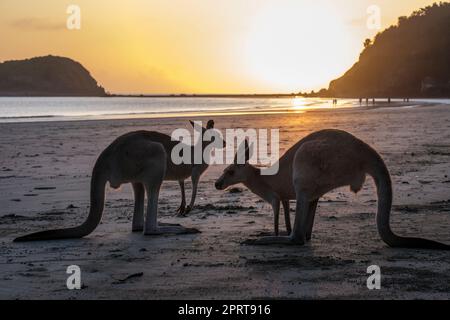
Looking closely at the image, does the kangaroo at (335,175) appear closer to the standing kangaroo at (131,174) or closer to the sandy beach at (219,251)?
the sandy beach at (219,251)

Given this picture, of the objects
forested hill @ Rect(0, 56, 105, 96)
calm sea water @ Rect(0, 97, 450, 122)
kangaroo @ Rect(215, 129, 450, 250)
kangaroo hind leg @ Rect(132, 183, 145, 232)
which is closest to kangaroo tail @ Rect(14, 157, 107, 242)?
kangaroo hind leg @ Rect(132, 183, 145, 232)

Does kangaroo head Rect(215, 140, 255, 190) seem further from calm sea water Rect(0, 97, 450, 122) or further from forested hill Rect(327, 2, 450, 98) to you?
forested hill Rect(327, 2, 450, 98)

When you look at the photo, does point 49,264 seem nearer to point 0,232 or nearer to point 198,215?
point 0,232

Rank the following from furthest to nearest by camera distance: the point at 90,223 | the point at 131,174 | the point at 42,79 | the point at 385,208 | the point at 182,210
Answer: the point at 42,79
the point at 182,210
the point at 131,174
the point at 90,223
the point at 385,208

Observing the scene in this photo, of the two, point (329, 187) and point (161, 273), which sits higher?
point (329, 187)

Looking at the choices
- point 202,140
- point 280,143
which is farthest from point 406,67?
point 202,140

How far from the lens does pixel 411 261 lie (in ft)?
14.1

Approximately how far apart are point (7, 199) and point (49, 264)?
3.11 metres

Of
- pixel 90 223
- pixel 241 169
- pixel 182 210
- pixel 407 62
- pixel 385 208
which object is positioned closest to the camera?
pixel 385 208

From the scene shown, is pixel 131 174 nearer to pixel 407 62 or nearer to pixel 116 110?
pixel 116 110

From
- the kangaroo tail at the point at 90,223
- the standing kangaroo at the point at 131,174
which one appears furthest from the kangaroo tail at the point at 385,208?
the kangaroo tail at the point at 90,223

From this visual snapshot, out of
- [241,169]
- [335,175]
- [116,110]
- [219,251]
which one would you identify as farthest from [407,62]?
[219,251]

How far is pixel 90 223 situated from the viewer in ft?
17.0

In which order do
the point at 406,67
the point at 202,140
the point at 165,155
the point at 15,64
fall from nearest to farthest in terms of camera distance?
the point at 165,155, the point at 202,140, the point at 406,67, the point at 15,64
